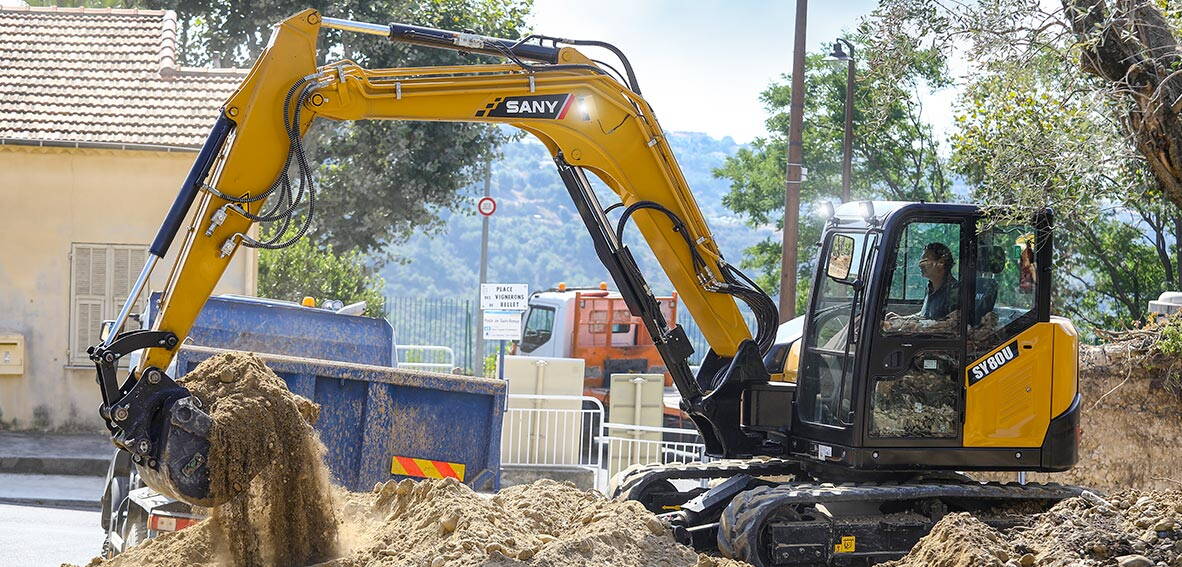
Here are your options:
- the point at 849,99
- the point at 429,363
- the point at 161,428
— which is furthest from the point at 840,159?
the point at 161,428

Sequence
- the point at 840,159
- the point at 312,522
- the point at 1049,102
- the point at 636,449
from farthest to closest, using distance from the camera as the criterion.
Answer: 1. the point at 840,159
2. the point at 636,449
3. the point at 1049,102
4. the point at 312,522

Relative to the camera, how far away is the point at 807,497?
7.96 meters

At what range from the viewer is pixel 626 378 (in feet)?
55.1

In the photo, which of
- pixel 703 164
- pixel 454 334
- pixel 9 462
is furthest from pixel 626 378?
pixel 703 164

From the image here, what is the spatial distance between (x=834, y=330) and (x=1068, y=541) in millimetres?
2060

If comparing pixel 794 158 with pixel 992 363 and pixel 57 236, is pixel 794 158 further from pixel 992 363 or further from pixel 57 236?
pixel 992 363

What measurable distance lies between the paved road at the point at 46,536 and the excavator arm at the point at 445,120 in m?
3.65

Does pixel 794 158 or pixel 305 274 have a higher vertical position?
pixel 794 158

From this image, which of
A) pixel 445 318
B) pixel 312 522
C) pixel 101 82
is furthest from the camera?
pixel 445 318

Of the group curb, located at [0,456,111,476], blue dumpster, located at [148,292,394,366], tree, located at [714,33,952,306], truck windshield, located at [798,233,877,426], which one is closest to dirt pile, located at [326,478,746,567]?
truck windshield, located at [798,233,877,426]

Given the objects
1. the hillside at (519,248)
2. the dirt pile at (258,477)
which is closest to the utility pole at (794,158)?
the dirt pile at (258,477)

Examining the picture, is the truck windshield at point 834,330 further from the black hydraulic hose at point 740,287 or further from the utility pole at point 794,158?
the utility pole at point 794,158

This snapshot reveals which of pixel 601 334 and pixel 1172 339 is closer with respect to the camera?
pixel 1172 339

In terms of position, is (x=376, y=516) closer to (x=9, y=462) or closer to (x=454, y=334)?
(x=9, y=462)
